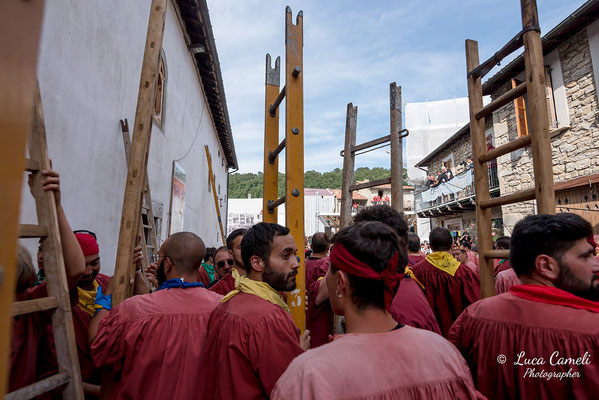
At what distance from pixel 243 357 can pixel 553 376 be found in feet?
4.75

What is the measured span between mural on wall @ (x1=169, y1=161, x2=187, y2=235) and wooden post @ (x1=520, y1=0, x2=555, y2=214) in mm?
6958

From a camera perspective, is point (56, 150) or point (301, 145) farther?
point (56, 150)

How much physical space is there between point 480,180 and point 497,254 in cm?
60

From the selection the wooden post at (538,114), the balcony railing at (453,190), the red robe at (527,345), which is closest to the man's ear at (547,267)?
the red robe at (527,345)

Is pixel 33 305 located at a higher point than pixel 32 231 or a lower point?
lower

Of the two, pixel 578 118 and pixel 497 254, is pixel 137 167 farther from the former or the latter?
pixel 578 118

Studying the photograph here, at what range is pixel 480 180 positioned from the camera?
282 cm

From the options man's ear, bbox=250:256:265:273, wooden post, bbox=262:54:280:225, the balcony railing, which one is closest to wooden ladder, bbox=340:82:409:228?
wooden post, bbox=262:54:280:225

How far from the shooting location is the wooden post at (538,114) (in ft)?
7.23

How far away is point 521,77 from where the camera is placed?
11.8 metres

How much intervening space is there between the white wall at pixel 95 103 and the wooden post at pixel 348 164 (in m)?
3.03

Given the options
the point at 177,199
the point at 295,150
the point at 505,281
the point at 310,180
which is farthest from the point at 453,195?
the point at 310,180

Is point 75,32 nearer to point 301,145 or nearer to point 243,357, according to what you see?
point 301,145

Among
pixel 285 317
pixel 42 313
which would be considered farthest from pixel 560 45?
pixel 42 313
